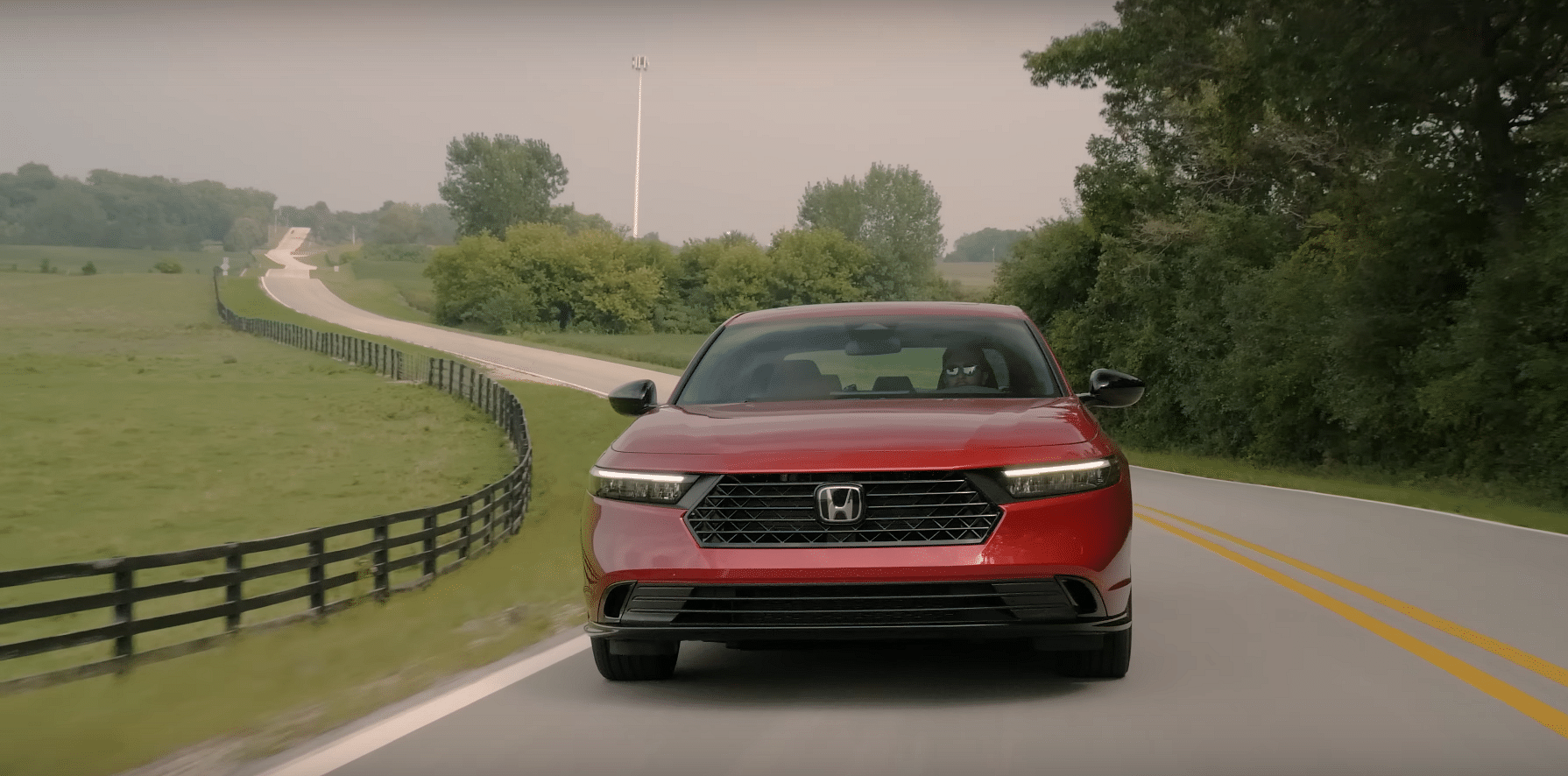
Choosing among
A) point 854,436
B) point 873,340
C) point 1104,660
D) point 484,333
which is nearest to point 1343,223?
point 873,340

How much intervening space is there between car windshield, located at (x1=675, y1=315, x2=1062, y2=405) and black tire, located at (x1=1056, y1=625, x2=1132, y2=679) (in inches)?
53.3

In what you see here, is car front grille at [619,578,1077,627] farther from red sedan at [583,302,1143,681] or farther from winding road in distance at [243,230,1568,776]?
winding road in distance at [243,230,1568,776]

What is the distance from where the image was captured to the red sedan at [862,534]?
6.25 m

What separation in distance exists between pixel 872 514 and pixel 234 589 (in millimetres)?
9126

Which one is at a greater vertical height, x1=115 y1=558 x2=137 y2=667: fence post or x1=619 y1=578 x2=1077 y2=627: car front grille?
x1=619 y1=578 x2=1077 y2=627: car front grille

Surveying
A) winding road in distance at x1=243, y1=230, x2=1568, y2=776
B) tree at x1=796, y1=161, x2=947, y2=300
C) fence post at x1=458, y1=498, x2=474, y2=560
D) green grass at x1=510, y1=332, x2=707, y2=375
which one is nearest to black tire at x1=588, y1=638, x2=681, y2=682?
winding road in distance at x1=243, y1=230, x2=1568, y2=776

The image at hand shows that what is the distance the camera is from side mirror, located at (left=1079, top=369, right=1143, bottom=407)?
26.5 ft

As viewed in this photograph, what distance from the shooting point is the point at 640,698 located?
6.81 meters

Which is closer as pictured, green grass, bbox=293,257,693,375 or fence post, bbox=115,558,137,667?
fence post, bbox=115,558,137,667

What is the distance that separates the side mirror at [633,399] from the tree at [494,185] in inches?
6532

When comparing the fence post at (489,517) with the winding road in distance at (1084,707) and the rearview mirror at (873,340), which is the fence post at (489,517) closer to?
the winding road in distance at (1084,707)

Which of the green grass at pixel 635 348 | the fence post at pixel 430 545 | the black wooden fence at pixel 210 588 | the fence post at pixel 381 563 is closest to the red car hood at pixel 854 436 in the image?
the black wooden fence at pixel 210 588

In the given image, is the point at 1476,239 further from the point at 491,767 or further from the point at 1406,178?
the point at 491,767

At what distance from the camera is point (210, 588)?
1363cm
